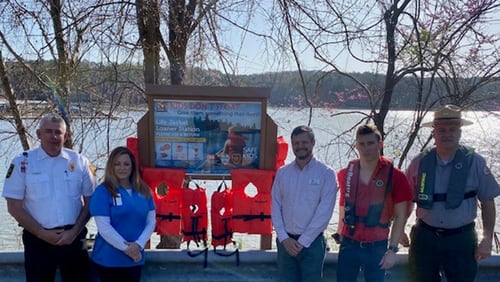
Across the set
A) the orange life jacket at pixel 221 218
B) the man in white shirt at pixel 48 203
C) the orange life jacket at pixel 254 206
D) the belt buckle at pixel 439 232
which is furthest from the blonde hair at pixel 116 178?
the belt buckle at pixel 439 232

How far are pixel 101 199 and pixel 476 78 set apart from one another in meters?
4.61

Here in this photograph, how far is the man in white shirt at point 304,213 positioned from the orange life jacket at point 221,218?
0.58 m

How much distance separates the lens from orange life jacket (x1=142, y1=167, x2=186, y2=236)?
3928 mm

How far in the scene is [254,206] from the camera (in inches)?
155

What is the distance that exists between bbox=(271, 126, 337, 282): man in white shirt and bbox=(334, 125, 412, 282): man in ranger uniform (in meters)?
0.16

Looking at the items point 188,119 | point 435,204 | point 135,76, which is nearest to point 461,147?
point 435,204

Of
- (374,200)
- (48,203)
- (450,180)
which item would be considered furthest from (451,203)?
(48,203)

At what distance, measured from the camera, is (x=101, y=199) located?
11.0 feet

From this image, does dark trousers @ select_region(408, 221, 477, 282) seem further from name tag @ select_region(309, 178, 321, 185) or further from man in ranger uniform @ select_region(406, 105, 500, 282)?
name tag @ select_region(309, 178, 321, 185)

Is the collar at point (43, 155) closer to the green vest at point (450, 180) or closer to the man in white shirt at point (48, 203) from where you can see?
the man in white shirt at point (48, 203)

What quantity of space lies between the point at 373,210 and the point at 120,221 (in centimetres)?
169

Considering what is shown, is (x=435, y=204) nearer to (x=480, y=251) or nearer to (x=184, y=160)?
(x=480, y=251)

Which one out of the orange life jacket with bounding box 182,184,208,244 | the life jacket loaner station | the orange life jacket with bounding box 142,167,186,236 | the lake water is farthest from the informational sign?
the lake water

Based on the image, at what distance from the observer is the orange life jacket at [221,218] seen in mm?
3980
